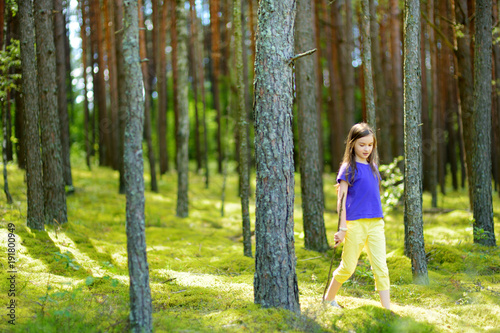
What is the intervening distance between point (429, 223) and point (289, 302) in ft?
26.0

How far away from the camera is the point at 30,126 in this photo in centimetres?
701

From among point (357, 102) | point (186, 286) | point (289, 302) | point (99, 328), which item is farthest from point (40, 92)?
point (357, 102)

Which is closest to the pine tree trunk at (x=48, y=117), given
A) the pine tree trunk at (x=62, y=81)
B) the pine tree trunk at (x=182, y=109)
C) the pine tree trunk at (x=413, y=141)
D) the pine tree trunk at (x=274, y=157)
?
the pine tree trunk at (x=62, y=81)

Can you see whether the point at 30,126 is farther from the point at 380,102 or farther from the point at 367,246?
the point at 380,102

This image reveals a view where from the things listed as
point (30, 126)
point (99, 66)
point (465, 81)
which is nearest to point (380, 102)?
point (465, 81)

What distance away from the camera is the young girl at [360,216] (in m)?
4.30

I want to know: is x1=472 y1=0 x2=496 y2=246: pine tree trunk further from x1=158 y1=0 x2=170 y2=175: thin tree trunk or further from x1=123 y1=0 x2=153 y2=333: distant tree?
x1=158 y1=0 x2=170 y2=175: thin tree trunk

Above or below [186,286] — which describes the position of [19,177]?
above

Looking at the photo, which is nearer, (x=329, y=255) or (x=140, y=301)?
(x=140, y=301)

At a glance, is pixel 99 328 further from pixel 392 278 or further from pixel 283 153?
pixel 392 278

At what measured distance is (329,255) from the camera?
292 inches

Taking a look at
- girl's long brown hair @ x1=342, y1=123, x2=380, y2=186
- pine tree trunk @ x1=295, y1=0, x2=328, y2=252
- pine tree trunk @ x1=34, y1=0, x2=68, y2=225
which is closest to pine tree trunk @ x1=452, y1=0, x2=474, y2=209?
pine tree trunk @ x1=295, y1=0, x2=328, y2=252

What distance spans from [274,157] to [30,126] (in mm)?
5215

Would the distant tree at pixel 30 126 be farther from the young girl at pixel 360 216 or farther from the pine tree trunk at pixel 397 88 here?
the pine tree trunk at pixel 397 88
